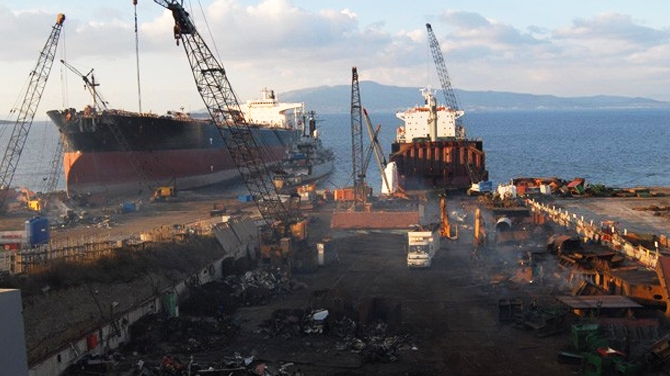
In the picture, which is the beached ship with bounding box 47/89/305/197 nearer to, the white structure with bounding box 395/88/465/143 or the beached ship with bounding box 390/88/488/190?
the beached ship with bounding box 390/88/488/190

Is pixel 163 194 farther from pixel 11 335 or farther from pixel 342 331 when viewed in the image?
pixel 11 335

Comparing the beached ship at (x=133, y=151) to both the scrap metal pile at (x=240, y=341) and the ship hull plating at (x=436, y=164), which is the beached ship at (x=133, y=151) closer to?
the ship hull plating at (x=436, y=164)

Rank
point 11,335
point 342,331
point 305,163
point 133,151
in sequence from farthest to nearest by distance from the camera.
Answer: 1. point 305,163
2. point 133,151
3. point 342,331
4. point 11,335

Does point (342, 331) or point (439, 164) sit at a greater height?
point (439, 164)

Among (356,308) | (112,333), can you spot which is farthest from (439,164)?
(112,333)

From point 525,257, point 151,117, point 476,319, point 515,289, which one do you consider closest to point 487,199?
point 525,257

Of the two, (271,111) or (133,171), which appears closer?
(133,171)

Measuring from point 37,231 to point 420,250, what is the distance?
17.7 m

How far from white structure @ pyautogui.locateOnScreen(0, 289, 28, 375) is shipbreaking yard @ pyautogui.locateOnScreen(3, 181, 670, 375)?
4.01 m

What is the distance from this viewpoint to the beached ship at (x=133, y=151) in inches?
2559

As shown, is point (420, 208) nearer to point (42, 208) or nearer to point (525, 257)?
point (525, 257)

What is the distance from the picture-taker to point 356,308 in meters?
27.7

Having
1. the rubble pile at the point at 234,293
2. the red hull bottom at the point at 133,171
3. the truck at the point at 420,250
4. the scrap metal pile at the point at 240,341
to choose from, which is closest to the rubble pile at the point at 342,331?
the scrap metal pile at the point at 240,341

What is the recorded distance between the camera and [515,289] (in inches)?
1197
